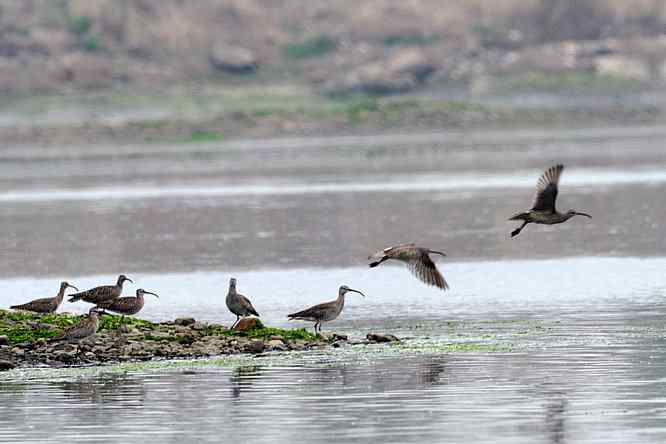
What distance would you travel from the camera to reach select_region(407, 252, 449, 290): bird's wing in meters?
24.0

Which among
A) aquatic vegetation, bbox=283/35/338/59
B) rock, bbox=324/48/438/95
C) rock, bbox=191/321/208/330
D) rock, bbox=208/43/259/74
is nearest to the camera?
rock, bbox=191/321/208/330

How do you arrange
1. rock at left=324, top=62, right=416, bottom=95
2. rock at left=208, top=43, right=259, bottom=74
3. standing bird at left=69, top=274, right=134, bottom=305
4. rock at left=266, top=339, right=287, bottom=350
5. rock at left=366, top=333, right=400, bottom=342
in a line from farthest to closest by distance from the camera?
rock at left=208, top=43, right=259, bottom=74
rock at left=324, top=62, right=416, bottom=95
standing bird at left=69, top=274, right=134, bottom=305
rock at left=366, top=333, right=400, bottom=342
rock at left=266, top=339, right=287, bottom=350

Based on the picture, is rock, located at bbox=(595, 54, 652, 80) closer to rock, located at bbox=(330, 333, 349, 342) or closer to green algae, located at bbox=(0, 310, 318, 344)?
rock, located at bbox=(330, 333, 349, 342)

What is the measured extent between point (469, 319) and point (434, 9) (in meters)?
88.5

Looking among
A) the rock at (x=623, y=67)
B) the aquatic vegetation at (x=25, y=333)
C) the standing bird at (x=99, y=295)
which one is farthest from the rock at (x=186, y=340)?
the rock at (x=623, y=67)

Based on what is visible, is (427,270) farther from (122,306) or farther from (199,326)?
(122,306)

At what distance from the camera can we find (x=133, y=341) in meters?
23.4

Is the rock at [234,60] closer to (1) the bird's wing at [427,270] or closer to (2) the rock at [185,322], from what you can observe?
(2) the rock at [185,322]

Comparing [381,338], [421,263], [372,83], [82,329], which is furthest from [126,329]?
[372,83]

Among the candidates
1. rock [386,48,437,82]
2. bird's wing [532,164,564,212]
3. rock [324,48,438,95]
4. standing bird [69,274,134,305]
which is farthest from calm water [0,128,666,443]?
rock [386,48,437,82]

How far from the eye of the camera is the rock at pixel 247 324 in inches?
943

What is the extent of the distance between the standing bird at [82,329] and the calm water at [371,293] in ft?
2.60

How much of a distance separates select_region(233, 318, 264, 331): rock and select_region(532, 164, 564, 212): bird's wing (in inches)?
156

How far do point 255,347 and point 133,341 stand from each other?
1601mm
